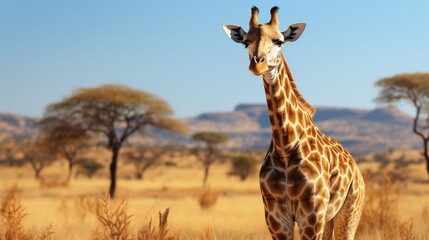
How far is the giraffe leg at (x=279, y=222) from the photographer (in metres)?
4.57

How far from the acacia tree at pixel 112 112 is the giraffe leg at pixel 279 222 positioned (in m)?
20.4

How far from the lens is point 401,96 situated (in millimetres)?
29406

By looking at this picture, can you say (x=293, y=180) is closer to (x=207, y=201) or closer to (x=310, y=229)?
(x=310, y=229)

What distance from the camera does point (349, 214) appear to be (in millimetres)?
5367

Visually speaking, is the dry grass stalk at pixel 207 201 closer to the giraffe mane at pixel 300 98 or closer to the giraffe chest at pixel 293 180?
the giraffe mane at pixel 300 98

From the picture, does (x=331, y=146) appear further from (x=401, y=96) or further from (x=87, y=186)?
(x=87, y=186)

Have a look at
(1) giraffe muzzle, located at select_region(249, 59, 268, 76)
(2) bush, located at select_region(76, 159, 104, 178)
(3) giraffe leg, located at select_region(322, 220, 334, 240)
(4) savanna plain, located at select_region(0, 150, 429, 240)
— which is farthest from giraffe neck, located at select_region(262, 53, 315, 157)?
(2) bush, located at select_region(76, 159, 104, 178)

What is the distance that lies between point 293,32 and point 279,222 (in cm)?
159

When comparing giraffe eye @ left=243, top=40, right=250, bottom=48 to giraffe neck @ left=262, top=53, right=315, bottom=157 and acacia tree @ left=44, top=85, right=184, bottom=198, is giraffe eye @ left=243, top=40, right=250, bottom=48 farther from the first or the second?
acacia tree @ left=44, top=85, right=184, bottom=198

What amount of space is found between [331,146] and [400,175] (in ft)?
117

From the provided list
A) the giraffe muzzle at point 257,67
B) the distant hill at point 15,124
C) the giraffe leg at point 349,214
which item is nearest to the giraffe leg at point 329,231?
the giraffe leg at point 349,214

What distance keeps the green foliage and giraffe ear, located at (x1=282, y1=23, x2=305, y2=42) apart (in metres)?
37.8

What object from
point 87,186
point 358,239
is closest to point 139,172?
point 87,186

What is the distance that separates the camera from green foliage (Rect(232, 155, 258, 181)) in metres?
42.0
